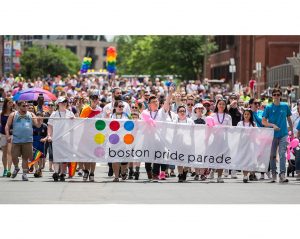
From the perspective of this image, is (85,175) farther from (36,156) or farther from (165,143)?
(36,156)

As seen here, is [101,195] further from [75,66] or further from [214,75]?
[75,66]

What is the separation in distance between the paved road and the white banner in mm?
505

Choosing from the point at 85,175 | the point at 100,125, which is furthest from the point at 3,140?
the point at 85,175

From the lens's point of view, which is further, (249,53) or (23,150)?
(249,53)

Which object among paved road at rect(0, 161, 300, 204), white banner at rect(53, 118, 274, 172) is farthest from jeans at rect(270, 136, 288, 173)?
paved road at rect(0, 161, 300, 204)

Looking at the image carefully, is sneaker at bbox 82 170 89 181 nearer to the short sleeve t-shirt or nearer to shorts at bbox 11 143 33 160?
shorts at bbox 11 143 33 160

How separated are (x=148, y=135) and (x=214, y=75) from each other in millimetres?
81977

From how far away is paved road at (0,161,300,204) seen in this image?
16609mm

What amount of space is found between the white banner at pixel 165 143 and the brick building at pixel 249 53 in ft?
114

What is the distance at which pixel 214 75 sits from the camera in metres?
103

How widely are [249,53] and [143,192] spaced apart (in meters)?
62.5

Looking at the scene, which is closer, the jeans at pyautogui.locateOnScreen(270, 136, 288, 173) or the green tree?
the jeans at pyautogui.locateOnScreen(270, 136, 288, 173)

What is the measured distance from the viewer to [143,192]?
59.9 ft

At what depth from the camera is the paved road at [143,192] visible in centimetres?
1661
